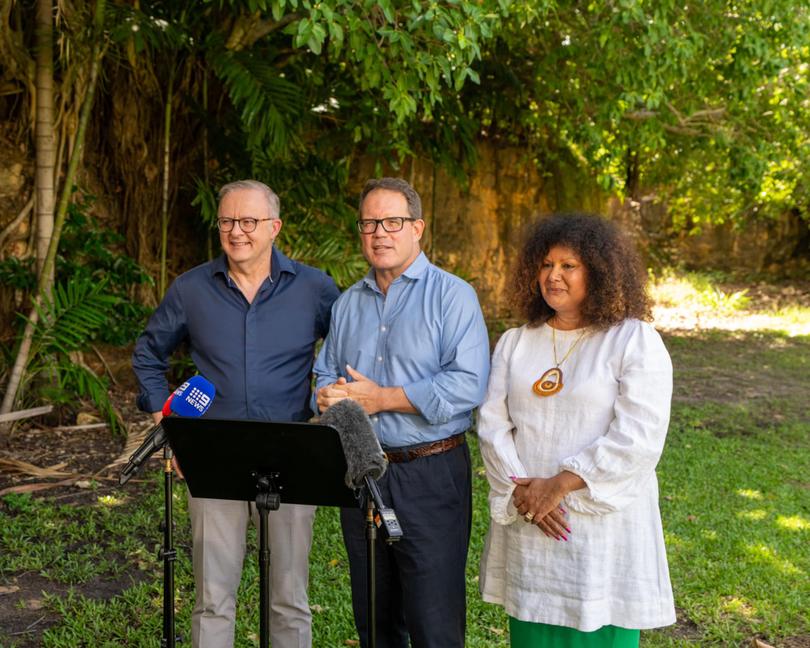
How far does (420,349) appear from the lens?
126 inches

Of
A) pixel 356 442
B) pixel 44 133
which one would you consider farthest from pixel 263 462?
pixel 44 133

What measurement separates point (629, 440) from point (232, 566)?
1632 millimetres

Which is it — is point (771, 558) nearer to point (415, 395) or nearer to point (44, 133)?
point (415, 395)

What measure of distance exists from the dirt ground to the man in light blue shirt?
188 centimetres

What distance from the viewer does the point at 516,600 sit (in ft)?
9.95

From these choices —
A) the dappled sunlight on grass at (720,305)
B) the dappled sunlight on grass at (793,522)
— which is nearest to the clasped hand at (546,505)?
the dappled sunlight on grass at (793,522)

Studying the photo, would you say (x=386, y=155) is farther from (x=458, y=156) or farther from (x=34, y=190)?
(x=34, y=190)

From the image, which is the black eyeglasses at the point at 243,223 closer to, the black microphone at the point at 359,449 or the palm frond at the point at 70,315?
the black microphone at the point at 359,449

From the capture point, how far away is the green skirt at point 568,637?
117 inches

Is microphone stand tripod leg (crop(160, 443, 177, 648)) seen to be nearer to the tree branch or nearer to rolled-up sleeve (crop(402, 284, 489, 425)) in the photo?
rolled-up sleeve (crop(402, 284, 489, 425))

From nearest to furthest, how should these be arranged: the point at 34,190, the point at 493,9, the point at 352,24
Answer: the point at 352,24
the point at 493,9
the point at 34,190

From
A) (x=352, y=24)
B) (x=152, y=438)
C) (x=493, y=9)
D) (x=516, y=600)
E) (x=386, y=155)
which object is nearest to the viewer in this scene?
(x=152, y=438)

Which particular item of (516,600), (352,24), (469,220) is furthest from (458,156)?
(516,600)

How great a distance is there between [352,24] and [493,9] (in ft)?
3.67
